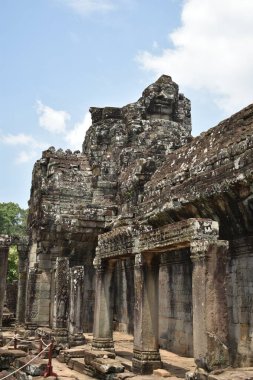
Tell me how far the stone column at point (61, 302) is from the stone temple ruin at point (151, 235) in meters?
0.03

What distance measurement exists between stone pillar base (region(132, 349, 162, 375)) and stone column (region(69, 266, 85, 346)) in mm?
4060

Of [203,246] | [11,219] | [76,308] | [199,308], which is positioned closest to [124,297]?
[76,308]

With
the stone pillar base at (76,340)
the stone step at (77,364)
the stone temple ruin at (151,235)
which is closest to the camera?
the stone temple ruin at (151,235)

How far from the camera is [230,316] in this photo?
33.6ft

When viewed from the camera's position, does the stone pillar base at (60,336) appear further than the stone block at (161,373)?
Yes

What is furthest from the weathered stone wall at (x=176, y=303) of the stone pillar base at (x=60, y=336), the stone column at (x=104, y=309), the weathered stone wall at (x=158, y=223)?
the stone pillar base at (x=60, y=336)

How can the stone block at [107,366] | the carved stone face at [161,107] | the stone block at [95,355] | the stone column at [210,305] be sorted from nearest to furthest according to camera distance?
the stone column at [210,305]
the stone block at [107,366]
the stone block at [95,355]
the carved stone face at [161,107]

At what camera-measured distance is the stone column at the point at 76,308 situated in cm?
1387

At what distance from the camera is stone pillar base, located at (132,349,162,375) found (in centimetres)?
989

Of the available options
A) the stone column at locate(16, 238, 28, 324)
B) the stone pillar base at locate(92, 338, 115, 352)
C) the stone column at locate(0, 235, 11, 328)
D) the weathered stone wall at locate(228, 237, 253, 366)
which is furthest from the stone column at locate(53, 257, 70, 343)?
the weathered stone wall at locate(228, 237, 253, 366)

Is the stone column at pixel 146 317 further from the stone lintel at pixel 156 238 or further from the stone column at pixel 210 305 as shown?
the stone column at pixel 210 305

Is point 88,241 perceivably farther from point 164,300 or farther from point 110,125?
point 110,125

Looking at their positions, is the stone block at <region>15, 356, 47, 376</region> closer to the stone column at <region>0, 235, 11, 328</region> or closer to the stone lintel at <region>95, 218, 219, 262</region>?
the stone lintel at <region>95, 218, 219, 262</region>

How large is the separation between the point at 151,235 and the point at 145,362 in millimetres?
2850
